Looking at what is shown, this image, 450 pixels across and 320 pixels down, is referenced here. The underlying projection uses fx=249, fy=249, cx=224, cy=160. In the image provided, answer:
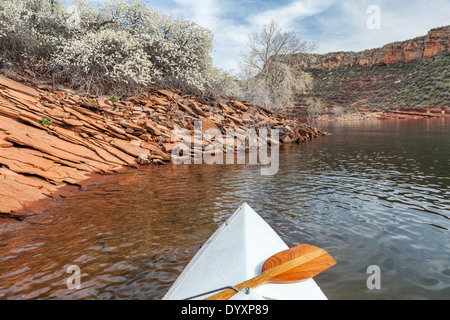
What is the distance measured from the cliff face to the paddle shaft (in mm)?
63396

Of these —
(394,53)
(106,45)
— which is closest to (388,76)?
(394,53)

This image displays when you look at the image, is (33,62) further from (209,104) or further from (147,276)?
(147,276)

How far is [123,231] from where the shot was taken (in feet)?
16.2

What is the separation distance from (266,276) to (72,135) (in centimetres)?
1018

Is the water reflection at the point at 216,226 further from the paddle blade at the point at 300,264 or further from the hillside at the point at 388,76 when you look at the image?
the hillside at the point at 388,76

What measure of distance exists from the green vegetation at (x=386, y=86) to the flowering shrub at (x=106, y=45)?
4657cm

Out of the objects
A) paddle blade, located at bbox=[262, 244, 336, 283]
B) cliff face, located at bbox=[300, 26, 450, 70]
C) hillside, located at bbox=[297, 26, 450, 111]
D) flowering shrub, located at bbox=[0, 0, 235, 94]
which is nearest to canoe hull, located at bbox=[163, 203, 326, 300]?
paddle blade, located at bbox=[262, 244, 336, 283]

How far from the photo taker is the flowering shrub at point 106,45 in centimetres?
1504

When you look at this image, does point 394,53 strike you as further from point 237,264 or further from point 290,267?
point 237,264

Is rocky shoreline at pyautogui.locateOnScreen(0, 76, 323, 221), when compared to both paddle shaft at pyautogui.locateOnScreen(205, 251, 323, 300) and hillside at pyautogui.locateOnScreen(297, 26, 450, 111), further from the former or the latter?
hillside at pyautogui.locateOnScreen(297, 26, 450, 111)

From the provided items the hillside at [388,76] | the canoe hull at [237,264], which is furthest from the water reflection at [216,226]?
the hillside at [388,76]

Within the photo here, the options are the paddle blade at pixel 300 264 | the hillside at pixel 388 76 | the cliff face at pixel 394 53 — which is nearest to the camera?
the paddle blade at pixel 300 264

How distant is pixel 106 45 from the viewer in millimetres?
14945
